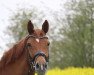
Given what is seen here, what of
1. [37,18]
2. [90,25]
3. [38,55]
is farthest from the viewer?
[37,18]

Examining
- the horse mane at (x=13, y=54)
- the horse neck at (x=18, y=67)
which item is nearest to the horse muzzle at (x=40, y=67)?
the horse neck at (x=18, y=67)

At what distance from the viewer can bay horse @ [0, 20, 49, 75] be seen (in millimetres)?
Result: 7011

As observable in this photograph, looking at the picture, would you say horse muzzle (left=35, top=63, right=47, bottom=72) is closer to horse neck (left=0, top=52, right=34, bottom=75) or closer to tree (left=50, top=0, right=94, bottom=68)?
horse neck (left=0, top=52, right=34, bottom=75)

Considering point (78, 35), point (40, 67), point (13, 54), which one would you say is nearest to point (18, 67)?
point (13, 54)

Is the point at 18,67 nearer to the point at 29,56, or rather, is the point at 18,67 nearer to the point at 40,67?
the point at 29,56

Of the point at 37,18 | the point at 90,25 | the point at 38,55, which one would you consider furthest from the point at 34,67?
the point at 37,18

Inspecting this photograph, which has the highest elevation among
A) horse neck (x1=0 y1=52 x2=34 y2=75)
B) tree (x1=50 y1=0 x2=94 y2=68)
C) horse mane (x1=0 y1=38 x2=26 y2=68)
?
horse mane (x1=0 y1=38 x2=26 y2=68)

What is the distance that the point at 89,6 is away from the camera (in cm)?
3562

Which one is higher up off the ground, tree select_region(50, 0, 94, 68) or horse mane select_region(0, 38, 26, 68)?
horse mane select_region(0, 38, 26, 68)

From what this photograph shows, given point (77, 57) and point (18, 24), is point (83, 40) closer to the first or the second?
point (77, 57)

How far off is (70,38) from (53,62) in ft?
16.6

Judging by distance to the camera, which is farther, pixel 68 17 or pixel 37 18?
pixel 37 18

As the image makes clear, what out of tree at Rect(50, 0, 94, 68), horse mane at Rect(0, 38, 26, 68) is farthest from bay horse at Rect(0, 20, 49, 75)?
tree at Rect(50, 0, 94, 68)

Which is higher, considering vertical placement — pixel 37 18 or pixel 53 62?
pixel 37 18
